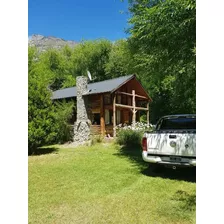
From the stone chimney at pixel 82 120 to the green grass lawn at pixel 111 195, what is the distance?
28.0 ft

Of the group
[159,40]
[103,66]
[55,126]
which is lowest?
[55,126]

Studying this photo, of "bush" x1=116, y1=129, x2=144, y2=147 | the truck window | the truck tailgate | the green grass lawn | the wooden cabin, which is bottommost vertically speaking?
the green grass lawn

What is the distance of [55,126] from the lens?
12070 millimetres

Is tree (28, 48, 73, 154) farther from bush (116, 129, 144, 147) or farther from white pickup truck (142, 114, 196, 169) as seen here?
white pickup truck (142, 114, 196, 169)

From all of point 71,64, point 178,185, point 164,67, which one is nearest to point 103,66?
point 71,64

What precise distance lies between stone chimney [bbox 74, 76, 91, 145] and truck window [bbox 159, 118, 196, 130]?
30.4ft

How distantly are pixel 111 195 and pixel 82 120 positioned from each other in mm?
12198

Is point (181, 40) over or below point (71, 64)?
below

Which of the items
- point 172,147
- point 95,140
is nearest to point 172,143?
point 172,147

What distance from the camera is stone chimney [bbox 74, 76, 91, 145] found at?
1636 centimetres

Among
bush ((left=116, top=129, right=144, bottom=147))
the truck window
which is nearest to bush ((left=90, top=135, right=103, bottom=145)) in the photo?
bush ((left=116, top=129, right=144, bottom=147))

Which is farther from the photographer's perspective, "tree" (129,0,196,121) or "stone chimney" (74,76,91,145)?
"stone chimney" (74,76,91,145)
